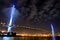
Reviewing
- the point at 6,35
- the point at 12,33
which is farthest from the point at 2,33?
the point at 12,33

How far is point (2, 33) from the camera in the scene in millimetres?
182250

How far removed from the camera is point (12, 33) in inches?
6806

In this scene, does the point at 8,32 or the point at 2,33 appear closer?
the point at 8,32

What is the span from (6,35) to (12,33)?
40.6 feet

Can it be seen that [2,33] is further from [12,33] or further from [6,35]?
[12,33]

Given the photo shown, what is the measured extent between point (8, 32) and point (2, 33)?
1637 cm

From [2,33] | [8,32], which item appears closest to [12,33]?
[8,32]

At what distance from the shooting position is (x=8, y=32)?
170 m

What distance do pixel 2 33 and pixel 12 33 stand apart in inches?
712

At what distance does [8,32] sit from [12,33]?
19.4ft

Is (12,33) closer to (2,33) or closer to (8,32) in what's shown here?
(8,32)

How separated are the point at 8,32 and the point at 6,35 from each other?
40.1 ft
